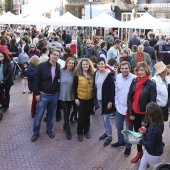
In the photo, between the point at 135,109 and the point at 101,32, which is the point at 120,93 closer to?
the point at 135,109

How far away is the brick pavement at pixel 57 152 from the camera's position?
16.4ft

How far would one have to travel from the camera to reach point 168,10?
83.9 feet

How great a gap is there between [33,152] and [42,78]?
1.41m

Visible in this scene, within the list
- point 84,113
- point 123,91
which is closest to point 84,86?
point 84,113

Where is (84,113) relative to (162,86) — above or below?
below

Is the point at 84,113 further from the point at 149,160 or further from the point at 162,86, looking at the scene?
the point at 149,160

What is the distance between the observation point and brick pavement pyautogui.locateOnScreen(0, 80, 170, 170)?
5.01 meters

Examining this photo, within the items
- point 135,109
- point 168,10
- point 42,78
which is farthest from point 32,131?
point 168,10

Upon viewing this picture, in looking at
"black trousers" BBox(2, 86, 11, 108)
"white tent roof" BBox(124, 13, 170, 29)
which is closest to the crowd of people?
"black trousers" BBox(2, 86, 11, 108)

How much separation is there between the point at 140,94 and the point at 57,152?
1.93 metres

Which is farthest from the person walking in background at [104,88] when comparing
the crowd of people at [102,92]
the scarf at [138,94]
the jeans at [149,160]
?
the jeans at [149,160]

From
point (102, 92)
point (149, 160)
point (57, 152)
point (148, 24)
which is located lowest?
point (57, 152)

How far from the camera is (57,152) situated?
18.1 ft

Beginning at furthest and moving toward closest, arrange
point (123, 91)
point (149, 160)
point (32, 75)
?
point (32, 75)
point (123, 91)
point (149, 160)
